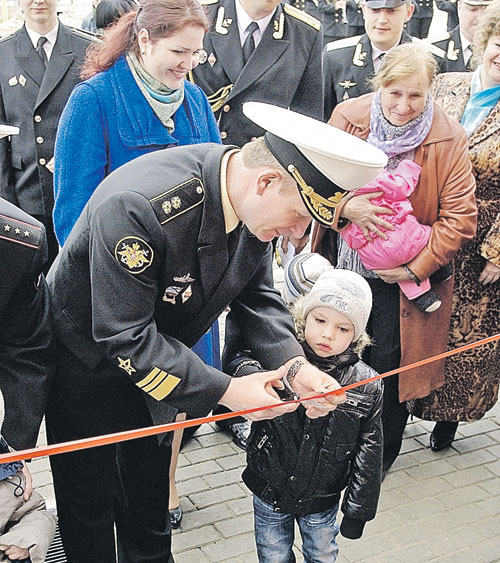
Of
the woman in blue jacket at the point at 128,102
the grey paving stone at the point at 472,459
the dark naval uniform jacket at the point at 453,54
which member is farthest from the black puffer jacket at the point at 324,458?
the dark naval uniform jacket at the point at 453,54

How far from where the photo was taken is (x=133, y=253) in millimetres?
2027

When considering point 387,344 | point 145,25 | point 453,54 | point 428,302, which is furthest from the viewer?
point 453,54

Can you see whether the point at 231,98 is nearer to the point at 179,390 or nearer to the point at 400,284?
the point at 400,284

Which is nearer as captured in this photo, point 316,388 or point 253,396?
point 253,396

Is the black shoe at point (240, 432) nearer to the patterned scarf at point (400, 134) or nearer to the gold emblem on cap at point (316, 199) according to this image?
the patterned scarf at point (400, 134)

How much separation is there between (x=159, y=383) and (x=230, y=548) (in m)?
1.35

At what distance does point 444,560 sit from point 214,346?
1.27 m

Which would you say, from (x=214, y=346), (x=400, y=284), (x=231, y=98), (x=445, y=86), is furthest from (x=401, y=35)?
(x=214, y=346)

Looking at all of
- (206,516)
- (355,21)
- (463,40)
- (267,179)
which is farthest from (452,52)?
(355,21)

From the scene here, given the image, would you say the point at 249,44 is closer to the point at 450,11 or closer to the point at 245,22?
the point at 245,22

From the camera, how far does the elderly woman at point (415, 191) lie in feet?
11.0

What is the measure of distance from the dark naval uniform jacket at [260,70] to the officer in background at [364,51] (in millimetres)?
502

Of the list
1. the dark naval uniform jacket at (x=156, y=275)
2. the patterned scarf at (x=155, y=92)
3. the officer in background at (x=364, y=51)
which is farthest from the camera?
the officer in background at (x=364, y=51)

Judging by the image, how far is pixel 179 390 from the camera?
219 centimetres
